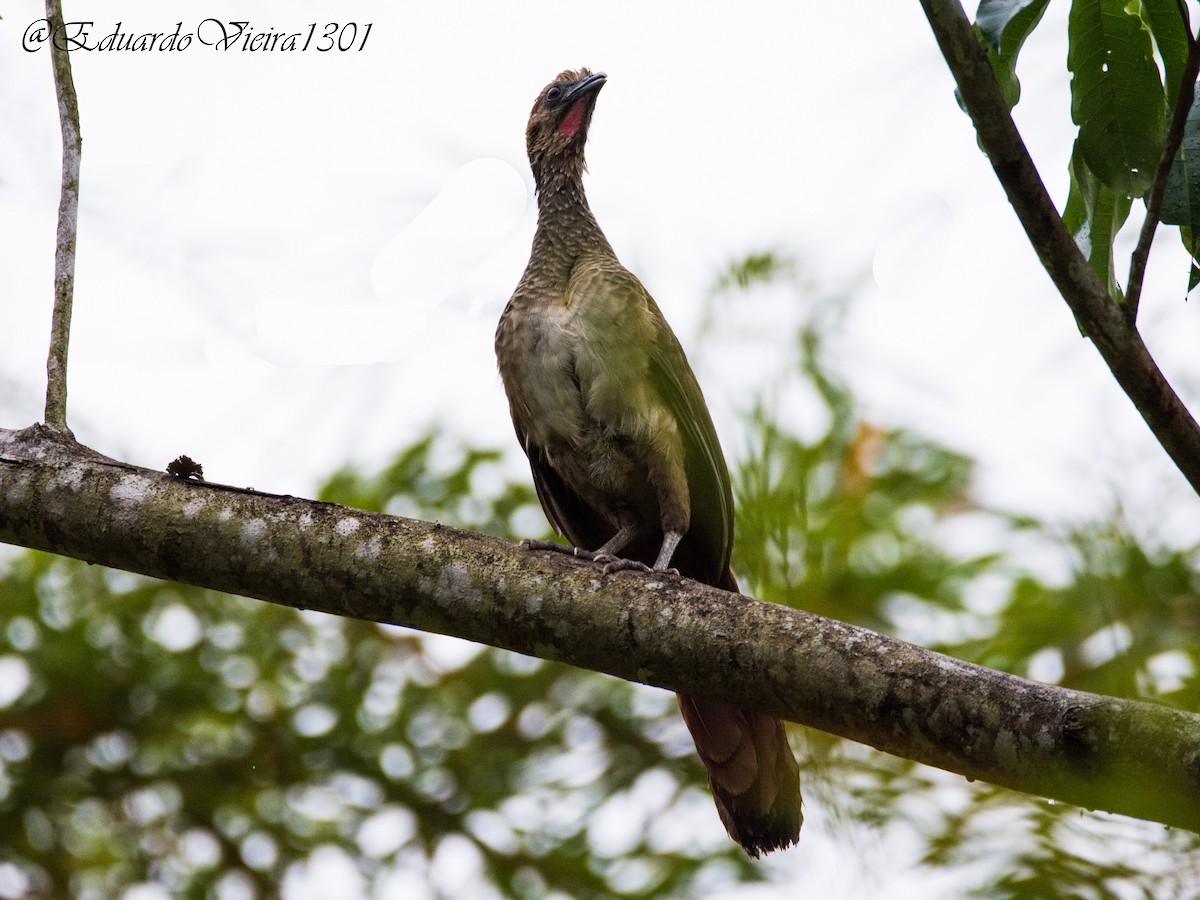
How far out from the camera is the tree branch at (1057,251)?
1.89 meters

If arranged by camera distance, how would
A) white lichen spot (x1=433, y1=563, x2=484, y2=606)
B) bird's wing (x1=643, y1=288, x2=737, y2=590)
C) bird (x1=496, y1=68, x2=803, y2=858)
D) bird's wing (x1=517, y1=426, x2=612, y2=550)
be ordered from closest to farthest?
white lichen spot (x1=433, y1=563, x2=484, y2=606) → bird (x1=496, y1=68, x2=803, y2=858) → bird's wing (x1=643, y1=288, x2=737, y2=590) → bird's wing (x1=517, y1=426, x2=612, y2=550)

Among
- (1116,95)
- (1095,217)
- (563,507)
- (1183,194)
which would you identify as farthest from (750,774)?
(1116,95)

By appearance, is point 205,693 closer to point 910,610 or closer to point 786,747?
point 786,747

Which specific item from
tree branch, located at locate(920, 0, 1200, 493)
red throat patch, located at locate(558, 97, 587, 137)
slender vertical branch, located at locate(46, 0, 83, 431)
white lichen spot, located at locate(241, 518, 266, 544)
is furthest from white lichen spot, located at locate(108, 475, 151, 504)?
red throat patch, located at locate(558, 97, 587, 137)

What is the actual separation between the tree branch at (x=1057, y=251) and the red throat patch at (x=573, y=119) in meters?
2.72

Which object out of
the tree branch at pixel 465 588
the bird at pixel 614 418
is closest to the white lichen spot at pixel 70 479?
the tree branch at pixel 465 588

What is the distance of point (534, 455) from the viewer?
3.80 m

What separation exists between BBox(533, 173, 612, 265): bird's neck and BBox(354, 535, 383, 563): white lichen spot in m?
1.87

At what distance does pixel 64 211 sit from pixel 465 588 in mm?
1266

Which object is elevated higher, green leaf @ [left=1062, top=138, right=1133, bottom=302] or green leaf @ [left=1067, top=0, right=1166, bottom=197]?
green leaf @ [left=1067, top=0, right=1166, bottom=197]

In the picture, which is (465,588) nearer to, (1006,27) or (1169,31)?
(1006,27)

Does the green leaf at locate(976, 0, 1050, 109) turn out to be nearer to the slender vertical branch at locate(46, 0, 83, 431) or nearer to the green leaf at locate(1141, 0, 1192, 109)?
the green leaf at locate(1141, 0, 1192, 109)

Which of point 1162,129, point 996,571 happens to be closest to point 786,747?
point 996,571

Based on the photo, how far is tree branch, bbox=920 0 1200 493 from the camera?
1892 millimetres
